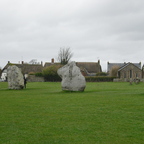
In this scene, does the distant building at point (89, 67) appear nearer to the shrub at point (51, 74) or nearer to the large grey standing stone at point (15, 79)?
the shrub at point (51, 74)

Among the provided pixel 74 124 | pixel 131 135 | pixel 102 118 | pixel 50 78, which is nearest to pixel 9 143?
pixel 74 124

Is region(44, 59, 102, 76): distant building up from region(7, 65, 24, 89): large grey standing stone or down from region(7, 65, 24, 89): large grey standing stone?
up

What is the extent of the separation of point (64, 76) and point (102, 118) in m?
15.2

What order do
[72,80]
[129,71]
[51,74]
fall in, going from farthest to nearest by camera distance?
[129,71]
[51,74]
[72,80]

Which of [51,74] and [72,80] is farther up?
[51,74]

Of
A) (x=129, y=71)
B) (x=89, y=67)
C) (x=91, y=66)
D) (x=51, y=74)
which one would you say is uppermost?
(x=91, y=66)

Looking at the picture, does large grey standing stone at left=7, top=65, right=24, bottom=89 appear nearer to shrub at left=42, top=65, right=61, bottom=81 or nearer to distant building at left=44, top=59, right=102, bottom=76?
shrub at left=42, top=65, right=61, bottom=81

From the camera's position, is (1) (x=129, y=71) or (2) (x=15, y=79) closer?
(2) (x=15, y=79)

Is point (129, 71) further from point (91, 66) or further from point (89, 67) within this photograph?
point (91, 66)

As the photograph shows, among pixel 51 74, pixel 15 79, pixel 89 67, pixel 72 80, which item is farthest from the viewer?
pixel 89 67

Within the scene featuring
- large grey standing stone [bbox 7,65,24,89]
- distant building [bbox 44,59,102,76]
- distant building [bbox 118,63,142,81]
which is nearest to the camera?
large grey standing stone [bbox 7,65,24,89]

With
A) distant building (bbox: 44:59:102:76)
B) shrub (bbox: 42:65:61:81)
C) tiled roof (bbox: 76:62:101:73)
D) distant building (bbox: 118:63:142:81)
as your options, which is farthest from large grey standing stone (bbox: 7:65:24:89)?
tiled roof (bbox: 76:62:101:73)

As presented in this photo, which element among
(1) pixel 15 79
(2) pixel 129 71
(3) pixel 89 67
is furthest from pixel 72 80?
(3) pixel 89 67

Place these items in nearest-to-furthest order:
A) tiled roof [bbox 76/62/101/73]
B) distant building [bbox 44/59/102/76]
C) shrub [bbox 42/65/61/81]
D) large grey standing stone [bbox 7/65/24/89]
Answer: large grey standing stone [bbox 7/65/24/89]
shrub [bbox 42/65/61/81]
distant building [bbox 44/59/102/76]
tiled roof [bbox 76/62/101/73]
